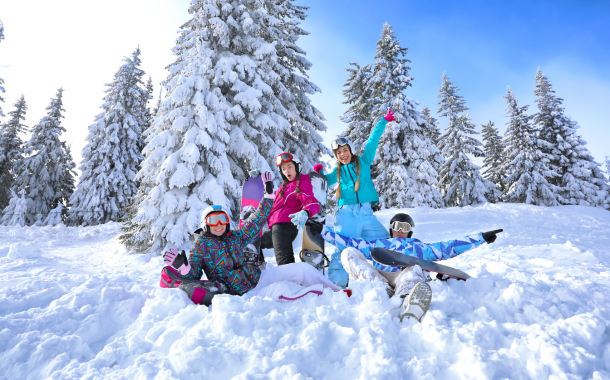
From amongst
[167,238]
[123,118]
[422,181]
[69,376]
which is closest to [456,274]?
[69,376]

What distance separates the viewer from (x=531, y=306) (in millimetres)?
2486

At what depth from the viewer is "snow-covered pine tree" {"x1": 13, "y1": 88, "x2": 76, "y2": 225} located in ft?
65.1

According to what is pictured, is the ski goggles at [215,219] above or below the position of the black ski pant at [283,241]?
above

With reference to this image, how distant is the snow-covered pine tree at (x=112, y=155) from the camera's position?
1822 centimetres

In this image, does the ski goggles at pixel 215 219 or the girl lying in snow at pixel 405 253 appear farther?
the ski goggles at pixel 215 219

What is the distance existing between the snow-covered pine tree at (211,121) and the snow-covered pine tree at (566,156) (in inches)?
839

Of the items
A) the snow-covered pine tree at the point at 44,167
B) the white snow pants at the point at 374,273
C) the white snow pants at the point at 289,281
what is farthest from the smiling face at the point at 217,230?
the snow-covered pine tree at the point at 44,167

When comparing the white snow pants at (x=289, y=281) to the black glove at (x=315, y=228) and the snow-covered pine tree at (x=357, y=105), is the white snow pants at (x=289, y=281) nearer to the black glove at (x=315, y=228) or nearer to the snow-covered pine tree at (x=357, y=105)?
the black glove at (x=315, y=228)

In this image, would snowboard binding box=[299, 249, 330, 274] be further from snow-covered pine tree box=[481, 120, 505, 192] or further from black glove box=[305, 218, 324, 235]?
snow-covered pine tree box=[481, 120, 505, 192]

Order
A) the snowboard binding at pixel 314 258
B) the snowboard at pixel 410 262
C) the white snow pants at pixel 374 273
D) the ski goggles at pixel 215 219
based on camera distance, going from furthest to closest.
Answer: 1. the snowboard binding at pixel 314 258
2. the ski goggles at pixel 215 219
3. the snowboard at pixel 410 262
4. the white snow pants at pixel 374 273

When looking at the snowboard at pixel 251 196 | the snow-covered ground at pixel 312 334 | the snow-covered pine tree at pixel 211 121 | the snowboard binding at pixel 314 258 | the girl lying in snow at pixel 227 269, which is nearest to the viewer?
the snow-covered ground at pixel 312 334

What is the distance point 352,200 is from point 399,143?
45.7 feet

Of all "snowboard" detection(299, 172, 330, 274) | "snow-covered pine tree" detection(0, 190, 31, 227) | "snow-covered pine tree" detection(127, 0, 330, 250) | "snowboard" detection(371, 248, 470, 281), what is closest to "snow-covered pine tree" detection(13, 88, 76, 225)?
"snow-covered pine tree" detection(0, 190, 31, 227)

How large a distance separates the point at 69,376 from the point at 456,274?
3.28 m
